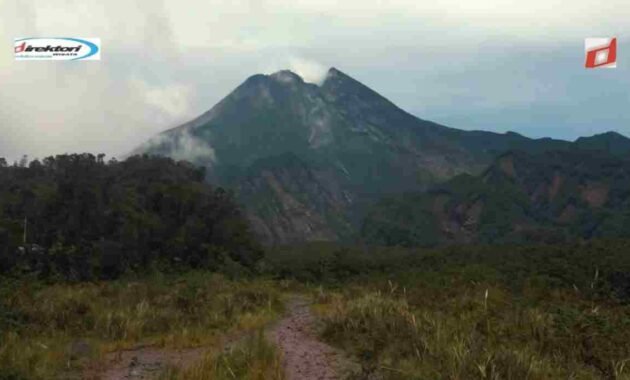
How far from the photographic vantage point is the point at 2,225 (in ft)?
109

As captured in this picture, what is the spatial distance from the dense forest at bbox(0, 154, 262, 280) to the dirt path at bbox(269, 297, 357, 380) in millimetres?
19009

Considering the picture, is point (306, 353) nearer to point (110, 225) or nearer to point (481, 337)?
point (481, 337)

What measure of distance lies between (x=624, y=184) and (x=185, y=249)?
374ft

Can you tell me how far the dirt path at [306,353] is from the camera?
850cm

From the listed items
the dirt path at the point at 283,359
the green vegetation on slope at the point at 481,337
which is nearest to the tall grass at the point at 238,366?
the dirt path at the point at 283,359

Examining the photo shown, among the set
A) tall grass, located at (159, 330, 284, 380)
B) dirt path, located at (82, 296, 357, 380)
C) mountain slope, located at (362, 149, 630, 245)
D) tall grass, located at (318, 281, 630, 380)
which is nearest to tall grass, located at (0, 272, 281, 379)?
dirt path, located at (82, 296, 357, 380)

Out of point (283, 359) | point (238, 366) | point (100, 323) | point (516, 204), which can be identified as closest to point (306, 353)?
point (283, 359)

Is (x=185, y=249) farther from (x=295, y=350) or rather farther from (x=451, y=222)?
(x=451, y=222)

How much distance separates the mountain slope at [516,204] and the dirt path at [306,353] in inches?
3783

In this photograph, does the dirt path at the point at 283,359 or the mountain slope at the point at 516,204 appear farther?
the mountain slope at the point at 516,204

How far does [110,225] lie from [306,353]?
33349 mm

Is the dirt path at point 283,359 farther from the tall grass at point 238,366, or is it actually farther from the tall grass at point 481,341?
the tall grass at point 481,341

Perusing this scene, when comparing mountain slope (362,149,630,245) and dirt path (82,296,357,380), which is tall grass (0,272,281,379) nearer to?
dirt path (82,296,357,380)

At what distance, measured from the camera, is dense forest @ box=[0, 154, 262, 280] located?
33.7 m
